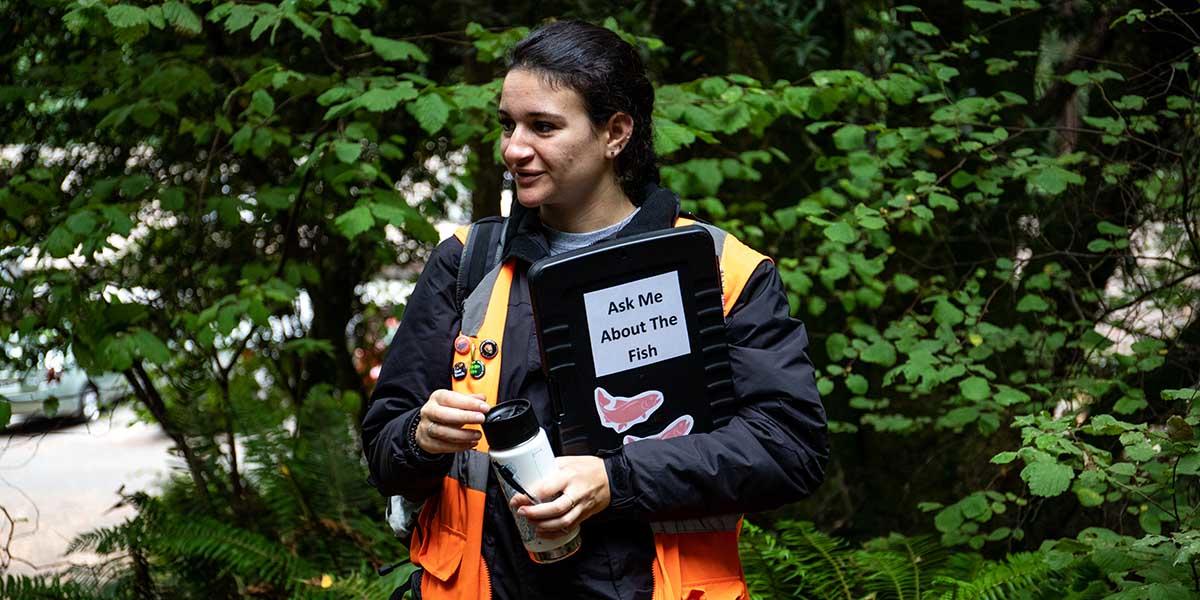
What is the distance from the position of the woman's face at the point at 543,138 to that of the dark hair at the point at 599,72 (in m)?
0.03

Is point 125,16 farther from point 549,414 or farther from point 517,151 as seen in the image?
point 549,414

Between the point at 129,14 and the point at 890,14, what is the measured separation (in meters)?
3.76

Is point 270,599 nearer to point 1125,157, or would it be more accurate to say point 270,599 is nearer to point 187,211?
point 187,211

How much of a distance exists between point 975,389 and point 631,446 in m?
2.49

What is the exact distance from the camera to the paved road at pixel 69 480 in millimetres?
6648

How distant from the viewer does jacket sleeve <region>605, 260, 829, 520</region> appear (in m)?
1.88

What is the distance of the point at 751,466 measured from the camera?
6.27ft

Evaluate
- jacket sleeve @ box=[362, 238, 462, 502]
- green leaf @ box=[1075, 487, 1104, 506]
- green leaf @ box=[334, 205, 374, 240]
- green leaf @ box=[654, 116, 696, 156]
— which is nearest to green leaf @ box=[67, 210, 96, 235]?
green leaf @ box=[334, 205, 374, 240]

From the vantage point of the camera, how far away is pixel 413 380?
2.06 m

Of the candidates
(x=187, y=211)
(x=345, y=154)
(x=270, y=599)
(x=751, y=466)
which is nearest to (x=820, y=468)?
(x=751, y=466)

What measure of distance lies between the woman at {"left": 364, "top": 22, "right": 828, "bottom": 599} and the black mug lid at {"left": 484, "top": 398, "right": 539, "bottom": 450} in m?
0.06

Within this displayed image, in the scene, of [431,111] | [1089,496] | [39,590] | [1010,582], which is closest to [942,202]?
[1089,496]

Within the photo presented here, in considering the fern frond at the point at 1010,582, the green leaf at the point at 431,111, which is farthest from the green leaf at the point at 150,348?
the fern frond at the point at 1010,582

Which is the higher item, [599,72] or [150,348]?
[599,72]
